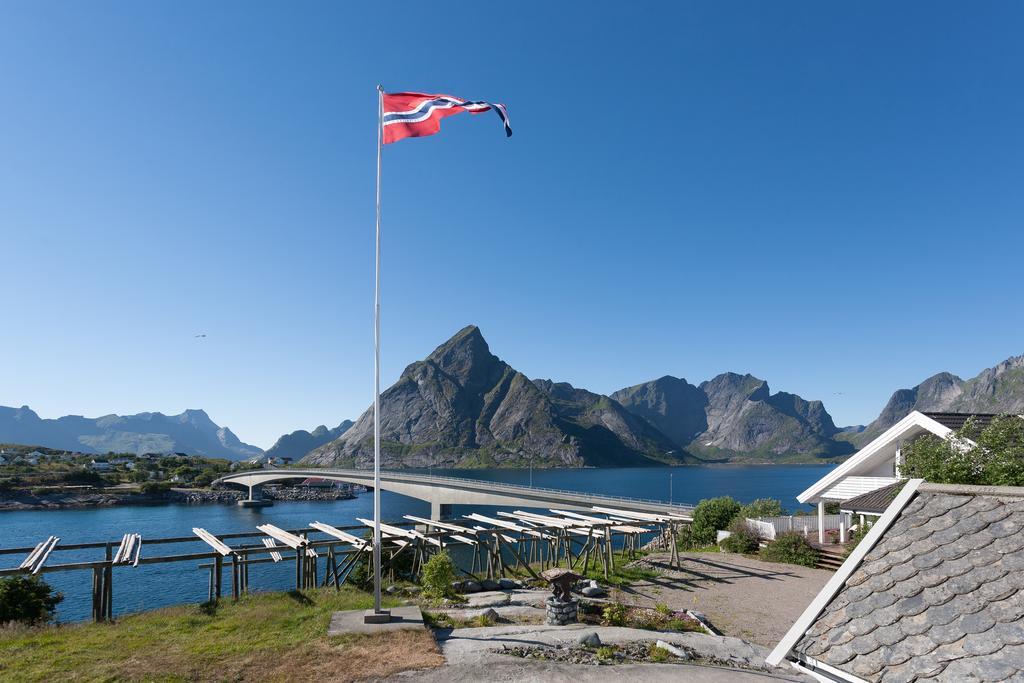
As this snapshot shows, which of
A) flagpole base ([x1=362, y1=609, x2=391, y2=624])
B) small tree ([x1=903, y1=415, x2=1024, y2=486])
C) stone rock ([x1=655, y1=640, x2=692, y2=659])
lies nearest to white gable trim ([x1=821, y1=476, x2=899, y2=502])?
small tree ([x1=903, y1=415, x2=1024, y2=486])

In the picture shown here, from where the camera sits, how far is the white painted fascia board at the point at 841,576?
4.71m

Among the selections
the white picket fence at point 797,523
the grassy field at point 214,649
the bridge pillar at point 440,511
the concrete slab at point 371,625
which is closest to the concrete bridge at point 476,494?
the bridge pillar at point 440,511

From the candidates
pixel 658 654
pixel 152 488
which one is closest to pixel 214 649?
pixel 658 654

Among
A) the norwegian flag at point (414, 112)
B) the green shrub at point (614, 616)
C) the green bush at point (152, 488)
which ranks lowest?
the green bush at point (152, 488)

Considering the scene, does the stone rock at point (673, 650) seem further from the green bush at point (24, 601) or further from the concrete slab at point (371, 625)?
the green bush at point (24, 601)

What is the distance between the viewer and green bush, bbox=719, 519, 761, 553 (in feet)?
129

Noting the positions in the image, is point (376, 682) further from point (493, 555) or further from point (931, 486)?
point (493, 555)

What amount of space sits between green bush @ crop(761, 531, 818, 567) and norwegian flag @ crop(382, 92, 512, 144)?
33399mm

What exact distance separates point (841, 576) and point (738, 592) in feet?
88.9

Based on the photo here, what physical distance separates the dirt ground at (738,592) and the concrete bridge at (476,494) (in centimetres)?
1717

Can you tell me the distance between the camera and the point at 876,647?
438cm

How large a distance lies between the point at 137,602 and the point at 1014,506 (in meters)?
50.6

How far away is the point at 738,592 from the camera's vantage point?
28438 mm

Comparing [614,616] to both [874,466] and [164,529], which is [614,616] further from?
[164,529]
